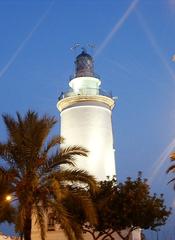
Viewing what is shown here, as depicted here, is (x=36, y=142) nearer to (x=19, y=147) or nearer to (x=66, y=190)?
(x=19, y=147)

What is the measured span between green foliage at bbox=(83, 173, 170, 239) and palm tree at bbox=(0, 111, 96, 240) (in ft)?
31.4

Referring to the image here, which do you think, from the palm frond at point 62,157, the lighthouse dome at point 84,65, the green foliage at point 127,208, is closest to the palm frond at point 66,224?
the palm frond at point 62,157

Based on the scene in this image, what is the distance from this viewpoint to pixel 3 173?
17.8 m

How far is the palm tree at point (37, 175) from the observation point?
57.4 ft

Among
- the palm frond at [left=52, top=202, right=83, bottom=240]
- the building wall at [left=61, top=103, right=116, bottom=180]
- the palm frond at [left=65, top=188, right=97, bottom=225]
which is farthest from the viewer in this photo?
the building wall at [left=61, top=103, right=116, bottom=180]

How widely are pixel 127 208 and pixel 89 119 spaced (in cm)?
1079

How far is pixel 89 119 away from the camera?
37.1 meters

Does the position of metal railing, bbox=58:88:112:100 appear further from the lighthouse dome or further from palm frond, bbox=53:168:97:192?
palm frond, bbox=53:168:97:192

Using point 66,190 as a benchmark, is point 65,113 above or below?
above

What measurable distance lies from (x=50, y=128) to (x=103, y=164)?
1754 cm

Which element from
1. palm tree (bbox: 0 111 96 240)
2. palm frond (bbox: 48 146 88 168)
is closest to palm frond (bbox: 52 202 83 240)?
palm tree (bbox: 0 111 96 240)

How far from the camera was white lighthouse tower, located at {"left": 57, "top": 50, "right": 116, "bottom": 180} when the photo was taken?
35906 millimetres

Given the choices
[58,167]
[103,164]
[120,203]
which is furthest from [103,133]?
[58,167]

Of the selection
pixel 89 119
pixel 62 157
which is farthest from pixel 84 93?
pixel 62 157
